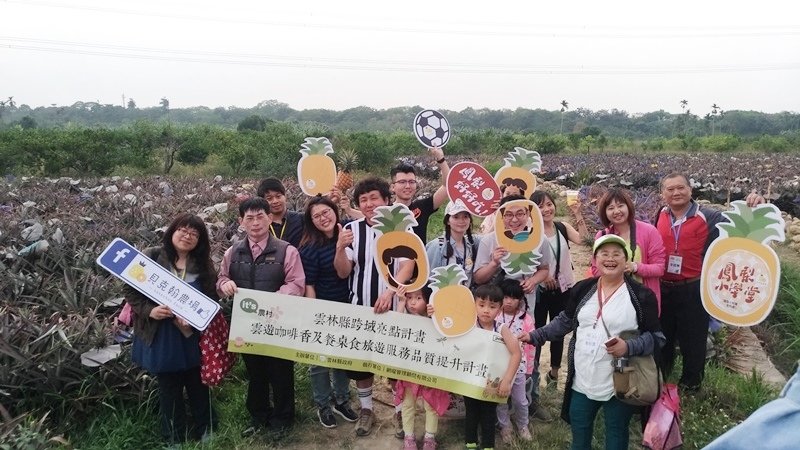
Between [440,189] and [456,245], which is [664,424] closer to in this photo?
[456,245]

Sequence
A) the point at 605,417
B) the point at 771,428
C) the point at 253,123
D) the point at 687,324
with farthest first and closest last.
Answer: the point at 253,123
the point at 687,324
the point at 605,417
the point at 771,428

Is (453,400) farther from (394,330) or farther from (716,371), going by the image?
(716,371)

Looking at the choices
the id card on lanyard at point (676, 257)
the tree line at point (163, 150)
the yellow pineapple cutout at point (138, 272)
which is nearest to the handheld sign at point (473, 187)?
the id card on lanyard at point (676, 257)

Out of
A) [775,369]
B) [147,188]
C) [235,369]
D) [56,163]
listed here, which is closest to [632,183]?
[775,369]

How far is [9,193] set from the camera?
7.53 m

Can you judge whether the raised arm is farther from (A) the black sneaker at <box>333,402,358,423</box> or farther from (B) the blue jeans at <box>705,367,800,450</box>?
(B) the blue jeans at <box>705,367,800,450</box>

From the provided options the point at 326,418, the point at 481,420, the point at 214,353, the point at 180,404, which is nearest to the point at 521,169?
the point at 481,420

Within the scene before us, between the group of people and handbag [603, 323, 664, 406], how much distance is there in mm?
87

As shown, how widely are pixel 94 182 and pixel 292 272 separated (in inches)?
364

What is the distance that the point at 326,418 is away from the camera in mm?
3377

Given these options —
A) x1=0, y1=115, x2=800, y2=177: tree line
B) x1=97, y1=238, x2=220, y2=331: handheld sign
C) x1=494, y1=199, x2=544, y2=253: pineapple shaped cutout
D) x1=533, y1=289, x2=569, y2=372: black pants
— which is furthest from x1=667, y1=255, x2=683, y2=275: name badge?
x1=0, y1=115, x2=800, y2=177: tree line

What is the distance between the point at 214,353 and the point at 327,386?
767mm

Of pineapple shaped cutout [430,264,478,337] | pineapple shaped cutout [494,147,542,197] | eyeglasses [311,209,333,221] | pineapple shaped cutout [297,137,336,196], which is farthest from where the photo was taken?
pineapple shaped cutout [494,147,542,197]

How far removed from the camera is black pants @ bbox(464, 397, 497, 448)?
9.61 feet
